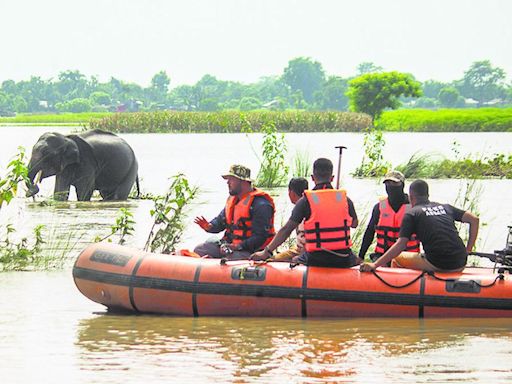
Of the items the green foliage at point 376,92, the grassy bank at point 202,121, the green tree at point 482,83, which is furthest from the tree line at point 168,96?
the grassy bank at point 202,121

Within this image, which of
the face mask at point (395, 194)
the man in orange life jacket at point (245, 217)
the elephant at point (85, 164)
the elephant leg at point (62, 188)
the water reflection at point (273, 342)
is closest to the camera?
the water reflection at point (273, 342)

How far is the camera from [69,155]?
20.3 meters

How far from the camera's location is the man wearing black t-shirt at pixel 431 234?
377 inches

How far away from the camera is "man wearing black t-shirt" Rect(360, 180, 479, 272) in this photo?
958 cm

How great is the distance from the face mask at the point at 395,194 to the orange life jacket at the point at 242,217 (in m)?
1.09

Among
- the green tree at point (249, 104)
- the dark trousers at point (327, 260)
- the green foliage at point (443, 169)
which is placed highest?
the green tree at point (249, 104)

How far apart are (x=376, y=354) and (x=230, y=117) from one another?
54569 mm

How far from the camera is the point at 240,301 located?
988cm

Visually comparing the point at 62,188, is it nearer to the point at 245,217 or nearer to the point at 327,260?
the point at 245,217

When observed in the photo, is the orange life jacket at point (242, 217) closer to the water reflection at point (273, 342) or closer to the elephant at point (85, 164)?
the water reflection at point (273, 342)

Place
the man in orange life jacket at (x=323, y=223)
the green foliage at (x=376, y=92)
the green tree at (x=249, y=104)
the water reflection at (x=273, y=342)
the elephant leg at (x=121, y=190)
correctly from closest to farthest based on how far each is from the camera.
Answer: the water reflection at (x=273, y=342), the man in orange life jacket at (x=323, y=223), the elephant leg at (x=121, y=190), the green foliage at (x=376, y=92), the green tree at (x=249, y=104)

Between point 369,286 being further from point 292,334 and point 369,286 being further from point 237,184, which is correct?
point 237,184

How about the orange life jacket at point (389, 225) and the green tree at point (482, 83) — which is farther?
the green tree at point (482, 83)

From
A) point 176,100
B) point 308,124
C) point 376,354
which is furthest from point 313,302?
point 176,100
